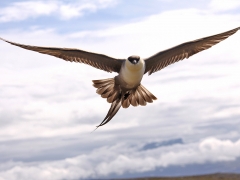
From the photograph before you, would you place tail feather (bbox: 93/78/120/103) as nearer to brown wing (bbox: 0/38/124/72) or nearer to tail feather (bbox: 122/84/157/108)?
brown wing (bbox: 0/38/124/72)

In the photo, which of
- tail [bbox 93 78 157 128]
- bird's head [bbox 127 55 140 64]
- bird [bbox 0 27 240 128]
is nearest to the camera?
bird's head [bbox 127 55 140 64]

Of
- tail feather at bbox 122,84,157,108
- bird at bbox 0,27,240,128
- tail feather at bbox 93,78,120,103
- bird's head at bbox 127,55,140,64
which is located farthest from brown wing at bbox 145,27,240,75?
tail feather at bbox 93,78,120,103

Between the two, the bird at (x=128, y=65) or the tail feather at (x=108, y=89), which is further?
the tail feather at (x=108, y=89)

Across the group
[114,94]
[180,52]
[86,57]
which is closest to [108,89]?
[114,94]

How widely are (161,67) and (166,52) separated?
2.26ft

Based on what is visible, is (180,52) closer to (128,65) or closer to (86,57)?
(128,65)

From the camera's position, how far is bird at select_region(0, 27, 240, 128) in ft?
74.6

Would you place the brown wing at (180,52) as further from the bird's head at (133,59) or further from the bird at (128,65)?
the bird's head at (133,59)

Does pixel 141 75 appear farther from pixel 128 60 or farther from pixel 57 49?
pixel 57 49

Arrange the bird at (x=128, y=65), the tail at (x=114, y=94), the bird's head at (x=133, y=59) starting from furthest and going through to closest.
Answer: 1. the tail at (x=114, y=94)
2. the bird at (x=128, y=65)
3. the bird's head at (x=133, y=59)

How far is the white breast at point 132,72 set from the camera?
73.7 feet

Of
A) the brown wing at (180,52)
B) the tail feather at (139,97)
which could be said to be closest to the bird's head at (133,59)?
the brown wing at (180,52)

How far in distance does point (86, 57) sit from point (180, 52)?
12.8 ft

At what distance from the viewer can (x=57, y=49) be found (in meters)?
22.8
